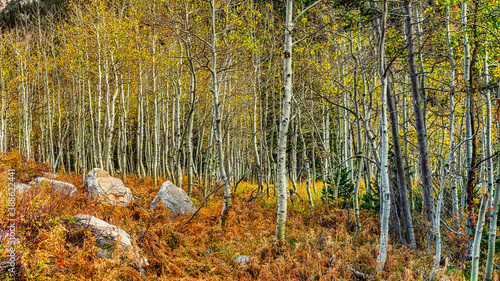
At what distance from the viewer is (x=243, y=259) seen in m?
5.62

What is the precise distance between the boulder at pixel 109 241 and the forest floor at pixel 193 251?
0.49 feet

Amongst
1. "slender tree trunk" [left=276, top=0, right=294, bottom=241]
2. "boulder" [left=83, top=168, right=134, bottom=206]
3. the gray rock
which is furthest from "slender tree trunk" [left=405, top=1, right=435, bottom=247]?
"boulder" [left=83, top=168, right=134, bottom=206]

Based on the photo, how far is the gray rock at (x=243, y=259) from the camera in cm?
545

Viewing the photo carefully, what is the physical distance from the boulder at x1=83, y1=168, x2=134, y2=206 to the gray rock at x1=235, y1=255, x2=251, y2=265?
4281 millimetres

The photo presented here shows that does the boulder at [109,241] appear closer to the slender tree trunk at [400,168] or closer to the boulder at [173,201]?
the boulder at [173,201]

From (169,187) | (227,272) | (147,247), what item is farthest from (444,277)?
(169,187)

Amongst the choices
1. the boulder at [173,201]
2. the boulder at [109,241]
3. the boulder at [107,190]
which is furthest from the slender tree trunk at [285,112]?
the boulder at [107,190]

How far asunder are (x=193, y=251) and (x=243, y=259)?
1.12m

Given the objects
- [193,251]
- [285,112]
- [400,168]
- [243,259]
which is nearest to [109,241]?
[193,251]

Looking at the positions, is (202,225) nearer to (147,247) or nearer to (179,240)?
(179,240)

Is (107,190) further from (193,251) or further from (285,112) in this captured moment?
(285,112)

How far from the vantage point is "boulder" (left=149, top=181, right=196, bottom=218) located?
786cm

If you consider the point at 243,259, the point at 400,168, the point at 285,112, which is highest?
the point at 285,112

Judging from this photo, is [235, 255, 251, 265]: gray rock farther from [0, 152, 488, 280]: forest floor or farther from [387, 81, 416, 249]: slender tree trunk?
[387, 81, 416, 249]: slender tree trunk
